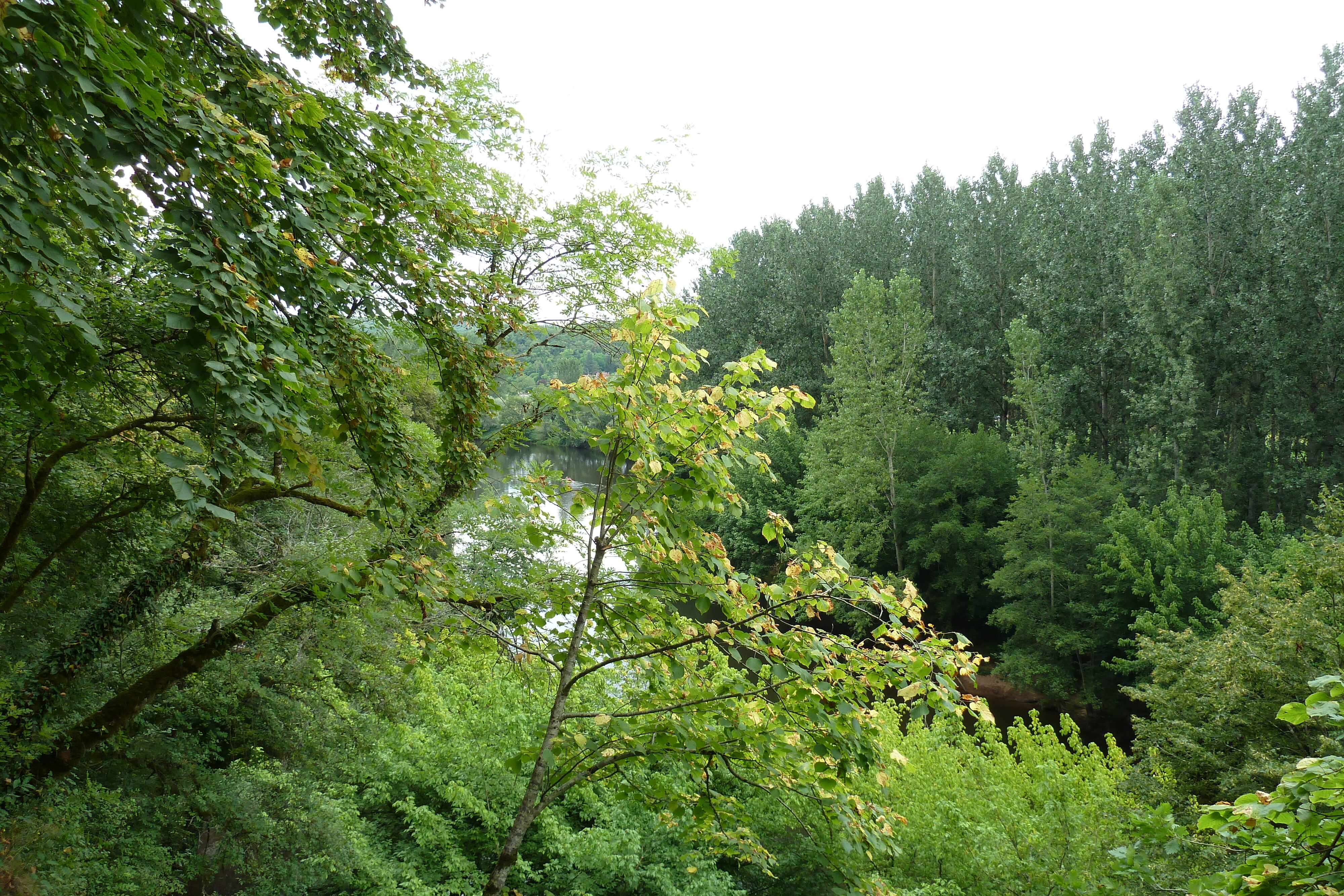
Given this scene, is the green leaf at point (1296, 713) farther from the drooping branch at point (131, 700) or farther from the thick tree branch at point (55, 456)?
the drooping branch at point (131, 700)

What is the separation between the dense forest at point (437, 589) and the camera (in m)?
2.68

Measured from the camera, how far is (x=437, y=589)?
11.9 feet

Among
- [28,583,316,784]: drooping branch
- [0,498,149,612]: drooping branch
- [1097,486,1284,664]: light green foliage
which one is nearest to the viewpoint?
[0,498,149,612]: drooping branch

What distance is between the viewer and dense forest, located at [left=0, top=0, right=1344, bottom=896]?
8.79 ft

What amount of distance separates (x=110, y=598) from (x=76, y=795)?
1.63 metres

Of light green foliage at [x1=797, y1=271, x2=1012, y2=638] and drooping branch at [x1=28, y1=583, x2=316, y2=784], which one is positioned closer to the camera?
Answer: drooping branch at [x1=28, y1=583, x2=316, y2=784]

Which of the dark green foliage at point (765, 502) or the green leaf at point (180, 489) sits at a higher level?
the dark green foliage at point (765, 502)

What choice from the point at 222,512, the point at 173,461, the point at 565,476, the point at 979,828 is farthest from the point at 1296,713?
the point at 979,828

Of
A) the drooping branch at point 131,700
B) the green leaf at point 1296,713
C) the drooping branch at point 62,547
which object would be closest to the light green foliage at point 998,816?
the green leaf at point 1296,713

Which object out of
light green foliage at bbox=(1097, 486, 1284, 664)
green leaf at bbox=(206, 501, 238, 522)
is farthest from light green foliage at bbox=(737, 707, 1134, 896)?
light green foliage at bbox=(1097, 486, 1284, 664)

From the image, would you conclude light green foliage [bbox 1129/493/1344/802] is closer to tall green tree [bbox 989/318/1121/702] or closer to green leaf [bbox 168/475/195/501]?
tall green tree [bbox 989/318/1121/702]

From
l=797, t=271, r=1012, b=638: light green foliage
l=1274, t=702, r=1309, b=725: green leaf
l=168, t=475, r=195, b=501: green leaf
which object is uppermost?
l=797, t=271, r=1012, b=638: light green foliage

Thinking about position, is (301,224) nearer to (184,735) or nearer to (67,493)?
(67,493)

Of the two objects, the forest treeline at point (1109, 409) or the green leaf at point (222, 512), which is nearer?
the green leaf at point (222, 512)
